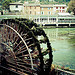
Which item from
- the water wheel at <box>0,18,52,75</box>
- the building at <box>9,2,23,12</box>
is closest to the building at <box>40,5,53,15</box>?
the building at <box>9,2,23,12</box>

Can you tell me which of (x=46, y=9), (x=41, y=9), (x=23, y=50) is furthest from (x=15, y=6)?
(x=23, y=50)

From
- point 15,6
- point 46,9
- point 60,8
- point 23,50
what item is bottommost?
point 60,8

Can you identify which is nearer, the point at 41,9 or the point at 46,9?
the point at 41,9

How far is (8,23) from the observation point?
15.0m

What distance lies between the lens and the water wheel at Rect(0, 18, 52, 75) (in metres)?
A: 13.4

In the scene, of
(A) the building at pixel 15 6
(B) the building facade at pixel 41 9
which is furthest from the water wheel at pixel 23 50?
(A) the building at pixel 15 6

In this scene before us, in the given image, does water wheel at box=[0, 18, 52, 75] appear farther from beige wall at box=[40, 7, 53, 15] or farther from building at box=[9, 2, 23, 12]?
building at box=[9, 2, 23, 12]

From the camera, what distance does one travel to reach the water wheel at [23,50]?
1339cm

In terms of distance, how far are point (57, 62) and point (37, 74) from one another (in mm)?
6934

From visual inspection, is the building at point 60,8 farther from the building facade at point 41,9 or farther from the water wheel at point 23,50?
the water wheel at point 23,50

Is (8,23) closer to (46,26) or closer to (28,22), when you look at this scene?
(28,22)

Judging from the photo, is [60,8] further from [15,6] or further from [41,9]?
[15,6]

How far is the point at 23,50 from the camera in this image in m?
14.3

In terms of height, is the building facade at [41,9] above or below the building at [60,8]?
above
